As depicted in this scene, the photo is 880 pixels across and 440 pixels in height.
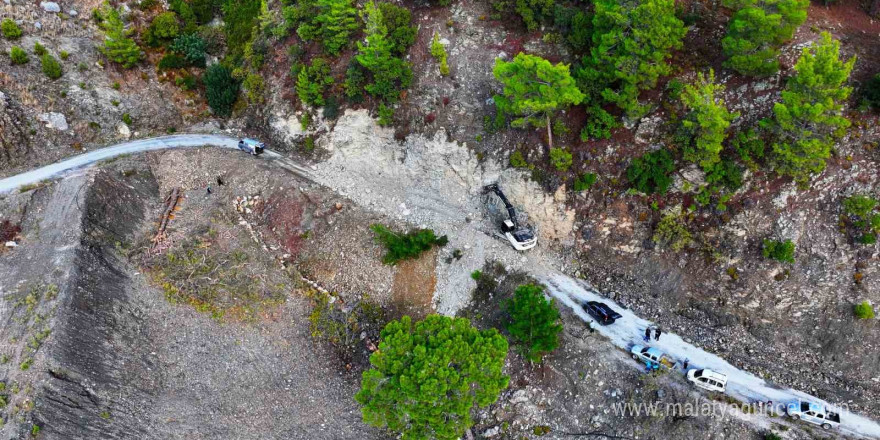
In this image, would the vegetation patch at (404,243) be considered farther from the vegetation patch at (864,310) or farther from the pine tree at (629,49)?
the vegetation patch at (864,310)

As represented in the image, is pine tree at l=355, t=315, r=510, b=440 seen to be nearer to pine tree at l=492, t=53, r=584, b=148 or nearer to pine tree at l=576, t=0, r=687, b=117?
pine tree at l=492, t=53, r=584, b=148

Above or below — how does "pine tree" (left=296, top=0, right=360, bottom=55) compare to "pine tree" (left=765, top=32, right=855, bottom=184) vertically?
below

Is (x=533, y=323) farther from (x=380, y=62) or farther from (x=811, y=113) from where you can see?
(x=380, y=62)

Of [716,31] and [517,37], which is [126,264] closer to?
[517,37]

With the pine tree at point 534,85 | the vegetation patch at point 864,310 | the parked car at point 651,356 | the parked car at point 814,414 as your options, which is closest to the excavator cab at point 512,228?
the pine tree at point 534,85

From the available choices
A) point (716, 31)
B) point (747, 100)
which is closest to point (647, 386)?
point (747, 100)

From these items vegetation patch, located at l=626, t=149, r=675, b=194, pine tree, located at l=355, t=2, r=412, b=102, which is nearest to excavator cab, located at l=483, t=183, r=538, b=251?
vegetation patch, located at l=626, t=149, r=675, b=194
